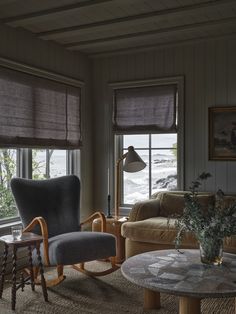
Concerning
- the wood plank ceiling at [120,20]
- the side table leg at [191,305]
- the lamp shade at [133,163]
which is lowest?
the side table leg at [191,305]

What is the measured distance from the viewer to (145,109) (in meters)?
4.99

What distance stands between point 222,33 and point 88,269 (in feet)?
9.71

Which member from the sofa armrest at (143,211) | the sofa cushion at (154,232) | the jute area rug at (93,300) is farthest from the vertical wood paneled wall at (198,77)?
the jute area rug at (93,300)

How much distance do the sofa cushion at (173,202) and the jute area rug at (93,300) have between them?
1.05 m

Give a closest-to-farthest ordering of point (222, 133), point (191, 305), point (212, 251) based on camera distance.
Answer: point (191, 305)
point (212, 251)
point (222, 133)

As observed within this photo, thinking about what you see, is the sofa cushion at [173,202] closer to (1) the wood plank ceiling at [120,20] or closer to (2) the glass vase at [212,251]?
(2) the glass vase at [212,251]

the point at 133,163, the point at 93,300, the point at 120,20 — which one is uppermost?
the point at 120,20

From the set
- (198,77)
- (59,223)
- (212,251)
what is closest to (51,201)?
(59,223)

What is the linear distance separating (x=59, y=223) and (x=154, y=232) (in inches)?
38.2

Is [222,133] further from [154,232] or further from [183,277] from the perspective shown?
[183,277]

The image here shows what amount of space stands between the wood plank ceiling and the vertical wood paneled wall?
219 mm

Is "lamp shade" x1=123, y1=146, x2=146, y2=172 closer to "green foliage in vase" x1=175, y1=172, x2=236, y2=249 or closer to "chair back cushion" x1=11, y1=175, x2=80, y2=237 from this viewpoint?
"chair back cushion" x1=11, y1=175, x2=80, y2=237

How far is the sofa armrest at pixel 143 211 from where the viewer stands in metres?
4.27

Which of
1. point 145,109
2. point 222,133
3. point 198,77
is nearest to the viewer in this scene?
point 222,133
